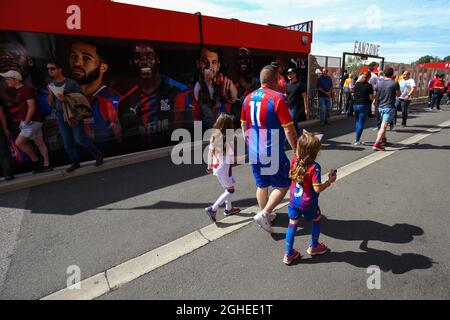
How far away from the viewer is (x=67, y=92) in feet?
19.4

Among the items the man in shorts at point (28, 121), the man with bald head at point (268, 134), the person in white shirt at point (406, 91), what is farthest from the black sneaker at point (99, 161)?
the person in white shirt at point (406, 91)

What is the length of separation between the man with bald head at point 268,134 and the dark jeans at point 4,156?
4457mm

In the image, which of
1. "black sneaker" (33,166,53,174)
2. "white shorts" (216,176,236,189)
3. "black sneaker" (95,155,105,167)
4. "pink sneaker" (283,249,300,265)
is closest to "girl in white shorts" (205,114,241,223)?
"white shorts" (216,176,236,189)

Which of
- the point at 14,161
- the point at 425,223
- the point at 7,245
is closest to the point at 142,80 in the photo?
the point at 14,161

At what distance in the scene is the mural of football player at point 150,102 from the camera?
23.6ft

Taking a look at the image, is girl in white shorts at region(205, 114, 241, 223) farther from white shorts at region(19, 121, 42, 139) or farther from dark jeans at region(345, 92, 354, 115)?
dark jeans at region(345, 92, 354, 115)

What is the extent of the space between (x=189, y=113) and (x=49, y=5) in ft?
13.0

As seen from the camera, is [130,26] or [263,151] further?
[130,26]

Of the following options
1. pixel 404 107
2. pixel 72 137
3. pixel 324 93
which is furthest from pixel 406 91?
pixel 72 137

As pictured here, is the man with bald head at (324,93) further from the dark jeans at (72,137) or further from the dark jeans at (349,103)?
the dark jeans at (72,137)

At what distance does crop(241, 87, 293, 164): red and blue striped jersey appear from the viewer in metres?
3.30

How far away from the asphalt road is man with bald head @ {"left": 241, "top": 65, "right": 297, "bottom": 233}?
607 mm

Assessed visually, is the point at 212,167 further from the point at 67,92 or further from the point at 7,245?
the point at 67,92

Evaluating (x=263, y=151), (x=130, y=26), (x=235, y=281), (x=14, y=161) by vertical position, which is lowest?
(x=235, y=281)
